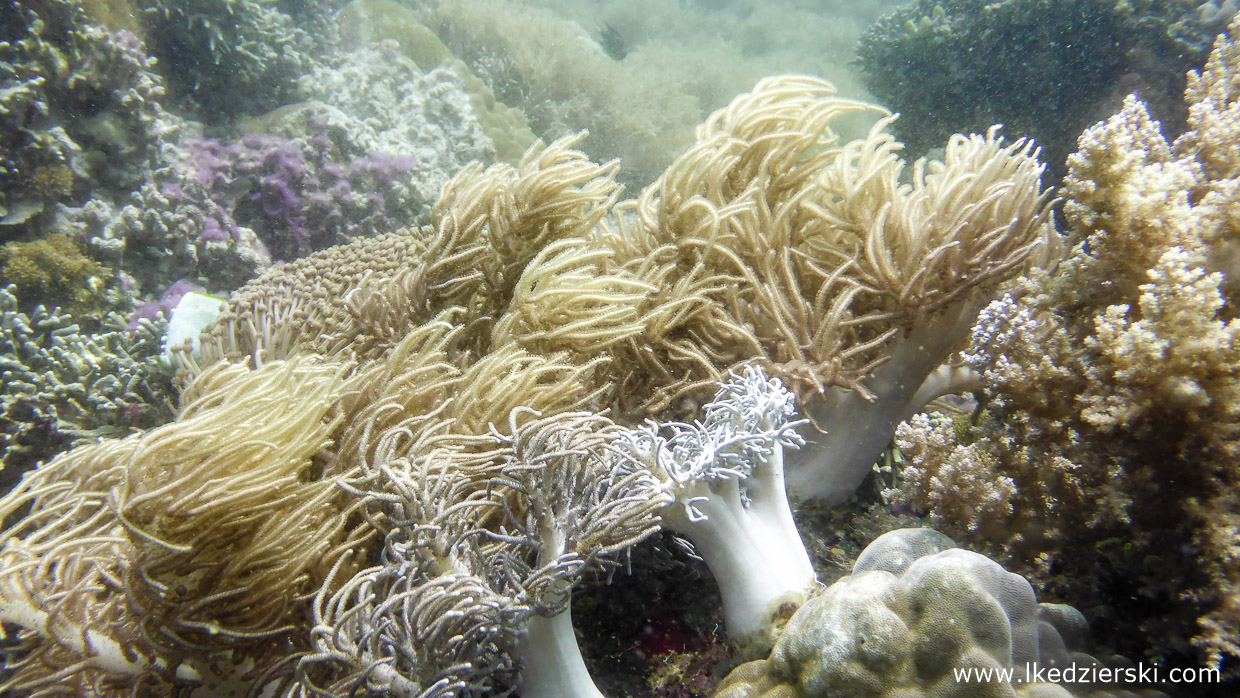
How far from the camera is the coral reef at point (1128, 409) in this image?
2.09 meters

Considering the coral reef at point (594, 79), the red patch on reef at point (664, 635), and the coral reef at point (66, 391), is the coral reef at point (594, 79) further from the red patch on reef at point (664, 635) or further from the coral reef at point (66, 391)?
the red patch on reef at point (664, 635)

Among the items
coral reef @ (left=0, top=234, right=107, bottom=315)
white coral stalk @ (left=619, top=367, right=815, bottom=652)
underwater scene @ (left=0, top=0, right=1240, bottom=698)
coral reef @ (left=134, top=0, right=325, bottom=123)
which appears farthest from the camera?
coral reef @ (left=134, top=0, right=325, bottom=123)

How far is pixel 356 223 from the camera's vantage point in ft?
25.8

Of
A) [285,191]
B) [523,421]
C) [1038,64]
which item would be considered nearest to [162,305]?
[285,191]

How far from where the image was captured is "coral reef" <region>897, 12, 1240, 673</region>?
2088 millimetres

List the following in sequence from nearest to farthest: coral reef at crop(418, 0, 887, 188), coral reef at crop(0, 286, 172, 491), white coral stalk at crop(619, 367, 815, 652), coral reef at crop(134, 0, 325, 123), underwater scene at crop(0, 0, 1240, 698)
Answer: underwater scene at crop(0, 0, 1240, 698)
white coral stalk at crop(619, 367, 815, 652)
coral reef at crop(0, 286, 172, 491)
coral reef at crop(134, 0, 325, 123)
coral reef at crop(418, 0, 887, 188)

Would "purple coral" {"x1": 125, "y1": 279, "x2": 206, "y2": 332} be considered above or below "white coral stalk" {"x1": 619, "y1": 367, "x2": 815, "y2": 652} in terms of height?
below

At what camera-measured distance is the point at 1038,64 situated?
8586 millimetres

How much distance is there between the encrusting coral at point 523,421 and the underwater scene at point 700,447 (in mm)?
20

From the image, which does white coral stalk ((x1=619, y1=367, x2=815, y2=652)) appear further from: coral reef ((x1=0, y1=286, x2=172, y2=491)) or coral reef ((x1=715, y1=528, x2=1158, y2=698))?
coral reef ((x1=0, y1=286, x2=172, y2=491))

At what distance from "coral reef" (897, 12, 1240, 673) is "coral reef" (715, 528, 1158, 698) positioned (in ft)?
1.23

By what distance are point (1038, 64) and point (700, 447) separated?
9650mm

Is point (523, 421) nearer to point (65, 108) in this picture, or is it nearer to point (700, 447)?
point (700, 447)

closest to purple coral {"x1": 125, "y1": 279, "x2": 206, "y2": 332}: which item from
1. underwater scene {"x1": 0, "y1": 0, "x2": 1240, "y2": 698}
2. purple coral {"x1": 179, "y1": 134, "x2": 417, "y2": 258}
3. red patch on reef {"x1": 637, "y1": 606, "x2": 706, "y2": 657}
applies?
underwater scene {"x1": 0, "y1": 0, "x2": 1240, "y2": 698}
